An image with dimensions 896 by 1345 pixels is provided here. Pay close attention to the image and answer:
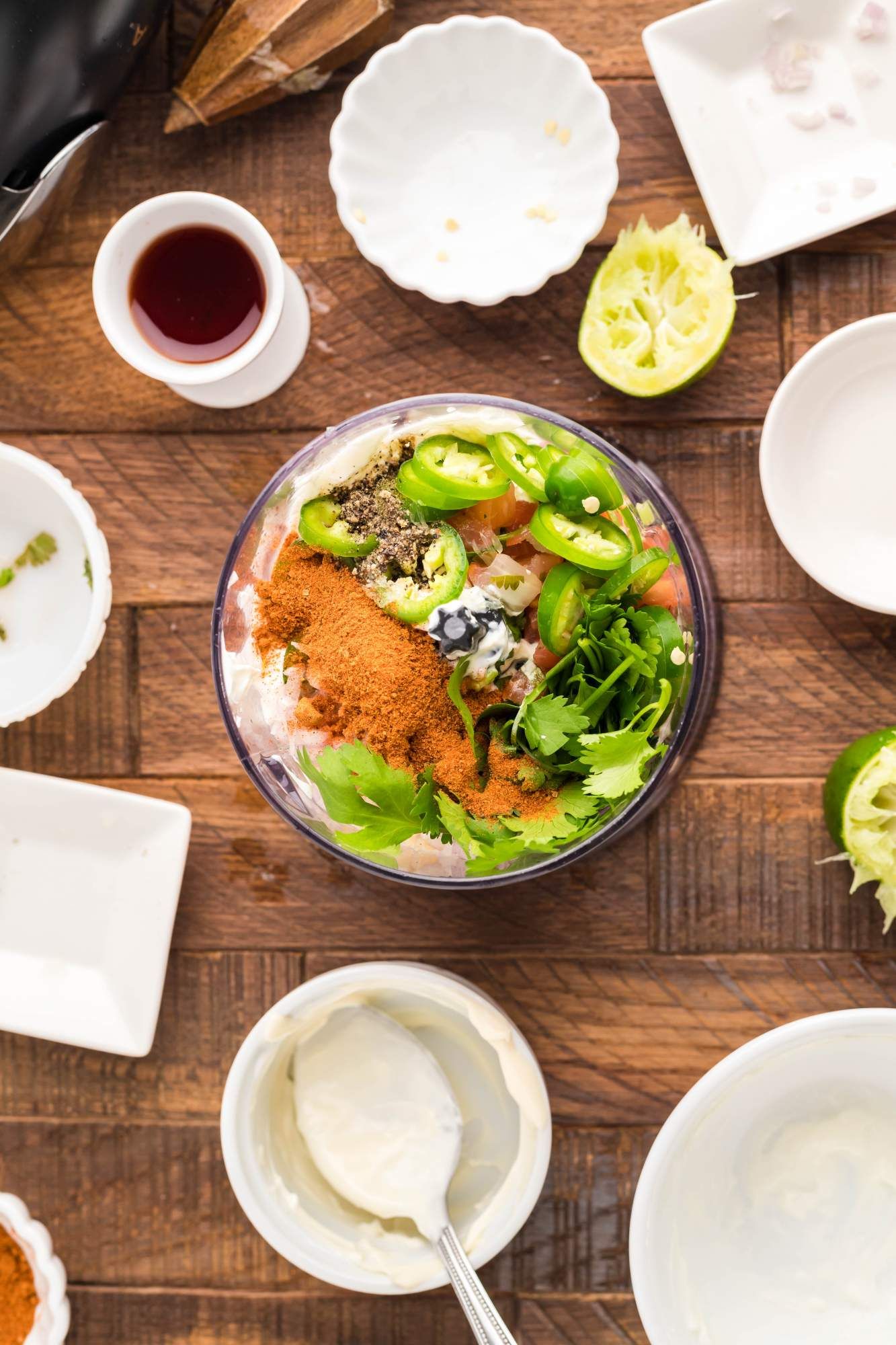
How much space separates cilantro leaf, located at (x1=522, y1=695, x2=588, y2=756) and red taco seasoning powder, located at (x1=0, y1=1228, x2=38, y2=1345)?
1.20 m

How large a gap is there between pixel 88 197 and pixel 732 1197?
71.0 inches

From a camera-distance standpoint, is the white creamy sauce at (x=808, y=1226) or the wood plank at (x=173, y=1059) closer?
the white creamy sauce at (x=808, y=1226)

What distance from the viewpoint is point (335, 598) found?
4.43ft

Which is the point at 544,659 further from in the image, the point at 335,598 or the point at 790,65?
the point at 790,65

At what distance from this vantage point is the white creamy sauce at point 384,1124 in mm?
1575

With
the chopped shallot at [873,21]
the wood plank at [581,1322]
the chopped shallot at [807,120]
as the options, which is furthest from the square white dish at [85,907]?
the chopped shallot at [873,21]

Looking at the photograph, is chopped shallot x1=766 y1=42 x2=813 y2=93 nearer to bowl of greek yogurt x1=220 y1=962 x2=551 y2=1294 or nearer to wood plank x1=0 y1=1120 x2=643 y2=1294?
bowl of greek yogurt x1=220 y1=962 x2=551 y2=1294

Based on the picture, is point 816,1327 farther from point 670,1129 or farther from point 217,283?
point 217,283

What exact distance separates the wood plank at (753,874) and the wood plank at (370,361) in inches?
23.2

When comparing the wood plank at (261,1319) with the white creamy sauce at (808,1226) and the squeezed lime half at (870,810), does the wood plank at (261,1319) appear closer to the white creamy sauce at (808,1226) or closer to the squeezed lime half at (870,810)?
the white creamy sauce at (808,1226)

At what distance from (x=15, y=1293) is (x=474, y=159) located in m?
1.89

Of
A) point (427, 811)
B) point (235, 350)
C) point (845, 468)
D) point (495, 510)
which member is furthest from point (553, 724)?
point (235, 350)

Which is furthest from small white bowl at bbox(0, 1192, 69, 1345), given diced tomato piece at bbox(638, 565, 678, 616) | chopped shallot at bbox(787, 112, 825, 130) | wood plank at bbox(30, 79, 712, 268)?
chopped shallot at bbox(787, 112, 825, 130)

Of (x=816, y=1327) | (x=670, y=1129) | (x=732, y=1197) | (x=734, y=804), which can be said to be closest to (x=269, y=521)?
(x=734, y=804)
